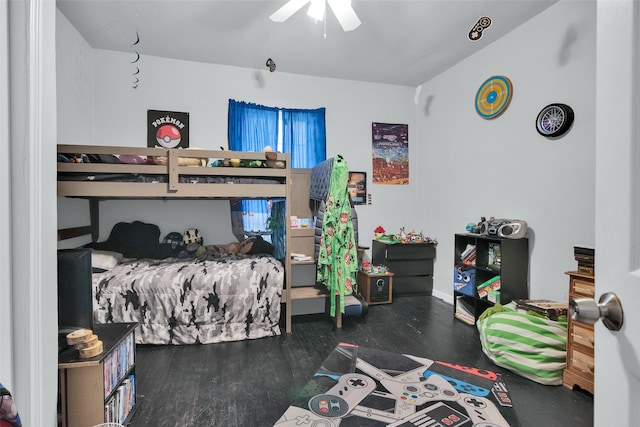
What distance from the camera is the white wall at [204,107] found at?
10.6 feet

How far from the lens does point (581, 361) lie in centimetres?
194

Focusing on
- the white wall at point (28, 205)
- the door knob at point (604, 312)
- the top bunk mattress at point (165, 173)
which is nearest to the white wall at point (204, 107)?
the top bunk mattress at point (165, 173)

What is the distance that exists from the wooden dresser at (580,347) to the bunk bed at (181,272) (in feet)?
6.80

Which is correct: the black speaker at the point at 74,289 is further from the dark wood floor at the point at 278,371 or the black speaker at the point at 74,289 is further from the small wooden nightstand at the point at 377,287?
the small wooden nightstand at the point at 377,287

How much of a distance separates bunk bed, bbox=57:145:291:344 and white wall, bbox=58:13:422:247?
0.68 meters

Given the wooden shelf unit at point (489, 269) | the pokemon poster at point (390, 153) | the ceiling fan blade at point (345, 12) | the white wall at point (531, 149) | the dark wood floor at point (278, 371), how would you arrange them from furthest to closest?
1. the pokemon poster at point (390, 153)
2. the wooden shelf unit at point (489, 269)
3. the white wall at point (531, 149)
4. the ceiling fan blade at point (345, 12)
5. the dark wood floor at point (278, 371)

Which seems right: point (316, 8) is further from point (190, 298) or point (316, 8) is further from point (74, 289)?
point (190, 298)

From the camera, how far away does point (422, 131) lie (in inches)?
170

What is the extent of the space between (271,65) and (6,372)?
9.98ft

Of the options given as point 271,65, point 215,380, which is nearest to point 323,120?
point 271,65

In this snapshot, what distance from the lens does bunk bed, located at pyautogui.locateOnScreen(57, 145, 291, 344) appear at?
2500 millimetres

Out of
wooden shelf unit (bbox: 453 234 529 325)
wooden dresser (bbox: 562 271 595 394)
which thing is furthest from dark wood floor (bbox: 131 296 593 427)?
wooden shelf unit (bbox: 453 234 529 325)

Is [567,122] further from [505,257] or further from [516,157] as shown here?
[505,257]

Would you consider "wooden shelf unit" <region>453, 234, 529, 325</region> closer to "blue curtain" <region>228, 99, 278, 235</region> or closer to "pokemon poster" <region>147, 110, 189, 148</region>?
"blue curtain" <region>228, 99, 278, 235</region>
